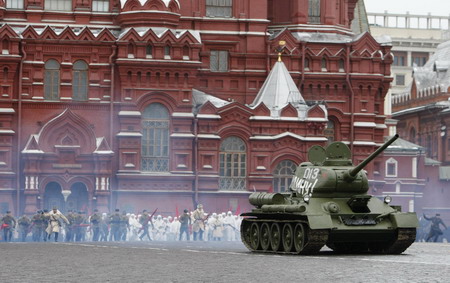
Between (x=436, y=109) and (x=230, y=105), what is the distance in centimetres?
3434

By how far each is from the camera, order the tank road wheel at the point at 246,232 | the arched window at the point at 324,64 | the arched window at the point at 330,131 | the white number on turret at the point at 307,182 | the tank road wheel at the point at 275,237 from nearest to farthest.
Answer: the tank road wheel at the point at 275,237 < the white number on turret at the point at 307,182 < the tank road wheel at the point at 246,232 < the arched window at the point at 324,64 < the arched window at the point at 330,131

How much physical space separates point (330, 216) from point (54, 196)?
3327 cm

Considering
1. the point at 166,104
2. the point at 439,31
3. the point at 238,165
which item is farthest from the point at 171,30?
the point at 439,31

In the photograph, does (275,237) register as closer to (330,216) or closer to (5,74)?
(330,216)

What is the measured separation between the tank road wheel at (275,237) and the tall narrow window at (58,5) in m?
34.4

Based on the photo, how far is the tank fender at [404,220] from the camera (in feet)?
94.6

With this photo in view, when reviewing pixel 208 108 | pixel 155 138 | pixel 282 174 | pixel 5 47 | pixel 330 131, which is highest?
pixel 5 47

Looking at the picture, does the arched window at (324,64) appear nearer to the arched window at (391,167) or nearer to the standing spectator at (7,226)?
the arched window at (391,167)

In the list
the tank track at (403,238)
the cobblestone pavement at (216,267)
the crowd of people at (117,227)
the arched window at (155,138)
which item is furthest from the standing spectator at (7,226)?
the tank track at (403,238)

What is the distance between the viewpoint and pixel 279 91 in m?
63.4

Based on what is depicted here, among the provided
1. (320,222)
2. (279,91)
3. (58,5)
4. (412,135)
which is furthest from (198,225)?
(412,135)

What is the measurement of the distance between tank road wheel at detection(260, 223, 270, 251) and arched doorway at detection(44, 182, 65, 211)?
98.4 ft

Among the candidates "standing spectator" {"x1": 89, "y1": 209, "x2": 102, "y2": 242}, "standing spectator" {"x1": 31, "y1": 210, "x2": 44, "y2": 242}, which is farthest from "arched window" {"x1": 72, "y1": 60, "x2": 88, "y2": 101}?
"standing spectator" {"x1": 31, "y1": 210, "x2": 44, "y2": 242}

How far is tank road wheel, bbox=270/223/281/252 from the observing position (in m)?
30.2
